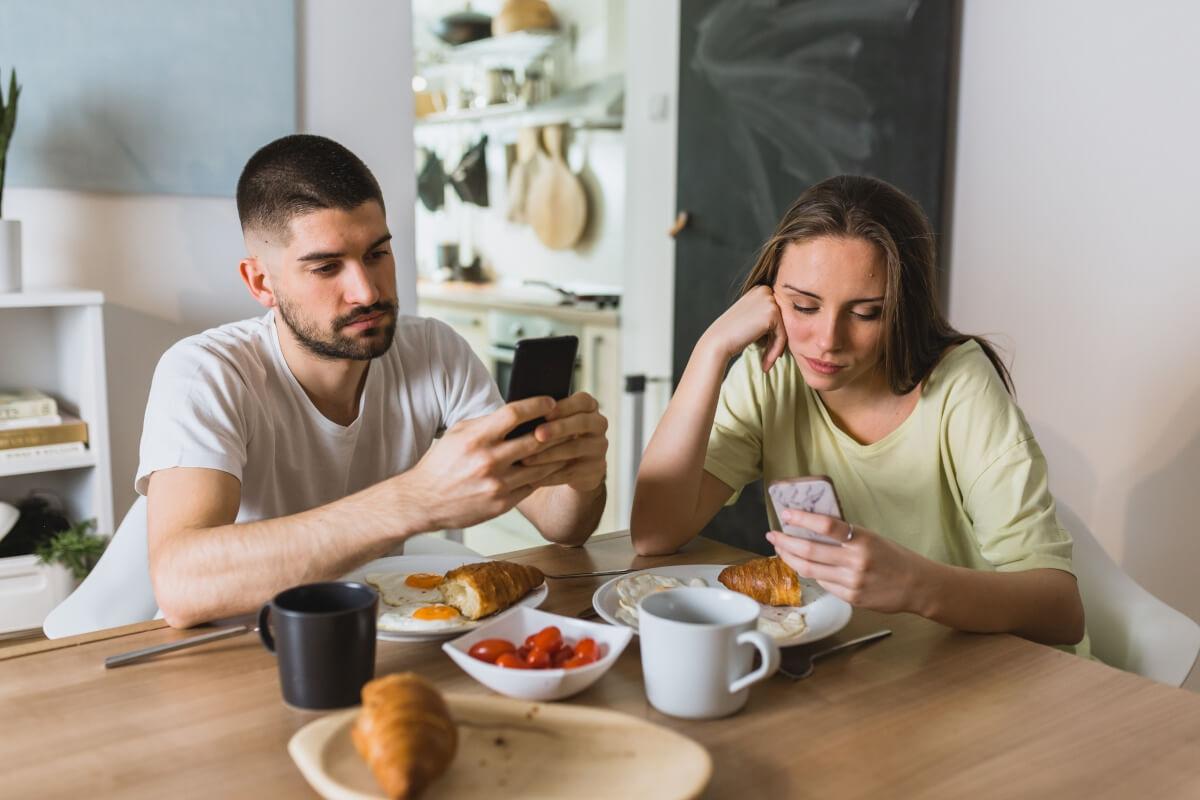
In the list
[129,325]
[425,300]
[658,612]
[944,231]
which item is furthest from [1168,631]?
[425,300]

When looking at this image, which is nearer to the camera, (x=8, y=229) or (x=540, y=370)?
(x=540, y=370)

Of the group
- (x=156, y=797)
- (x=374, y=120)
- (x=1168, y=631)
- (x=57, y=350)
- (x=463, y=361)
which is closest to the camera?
(x=156, y=797)

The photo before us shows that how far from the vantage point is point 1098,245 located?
251 centimetres

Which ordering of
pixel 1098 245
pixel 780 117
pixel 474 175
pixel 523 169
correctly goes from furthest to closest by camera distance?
pixel 474 175 → pixel 523 169 → pixel 780 117 → pixel 1098 245

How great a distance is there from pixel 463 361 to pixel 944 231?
1608mm

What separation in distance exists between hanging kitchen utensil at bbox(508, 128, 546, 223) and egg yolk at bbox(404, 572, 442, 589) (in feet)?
11.6

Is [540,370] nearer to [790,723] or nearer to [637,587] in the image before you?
[637,587]

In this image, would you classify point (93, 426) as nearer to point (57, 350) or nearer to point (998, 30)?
point (57, 350)

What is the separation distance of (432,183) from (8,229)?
Answer: 3313 mm

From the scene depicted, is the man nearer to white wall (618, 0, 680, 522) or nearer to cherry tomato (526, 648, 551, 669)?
cherry tomato (526, 648, 551, 669)

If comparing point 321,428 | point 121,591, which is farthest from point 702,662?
point 121,591

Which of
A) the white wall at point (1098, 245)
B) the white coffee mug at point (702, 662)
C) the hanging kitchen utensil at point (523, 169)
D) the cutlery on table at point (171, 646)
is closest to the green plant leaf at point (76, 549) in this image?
the cutlery on table at point (171, 646)

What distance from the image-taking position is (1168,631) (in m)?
1.45

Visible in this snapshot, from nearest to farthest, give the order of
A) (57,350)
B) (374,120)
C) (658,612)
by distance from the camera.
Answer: (658,612)
(57,350)
(374,120)
